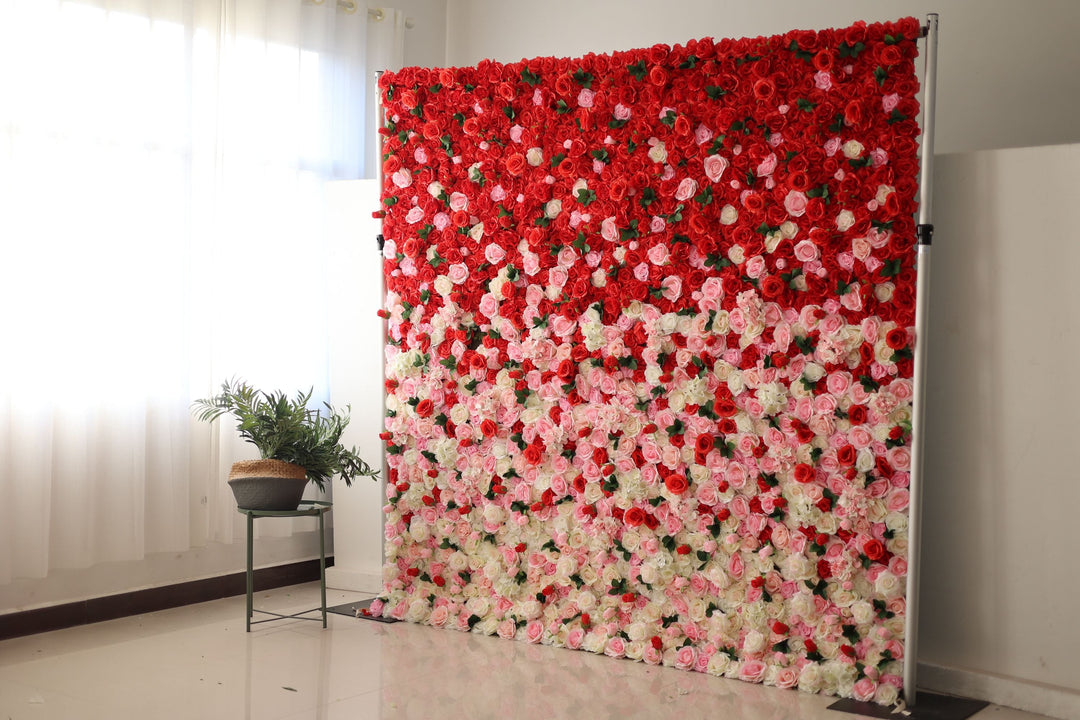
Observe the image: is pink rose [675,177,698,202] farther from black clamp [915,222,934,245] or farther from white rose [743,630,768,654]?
white rose [743,630,768,654]

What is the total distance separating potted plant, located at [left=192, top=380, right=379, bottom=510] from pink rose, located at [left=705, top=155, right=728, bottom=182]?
68.6 inches

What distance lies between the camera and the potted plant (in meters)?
3.77

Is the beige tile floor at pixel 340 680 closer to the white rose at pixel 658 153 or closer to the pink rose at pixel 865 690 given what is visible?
the pink rose at pixel 865 690

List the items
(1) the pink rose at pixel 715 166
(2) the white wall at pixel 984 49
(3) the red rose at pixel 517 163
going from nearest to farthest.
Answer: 1. (1) the pink rose at pixel 715 166
2. (2) the white wall at pixel 984 49
3. (3) the red rose at pixel 517 163

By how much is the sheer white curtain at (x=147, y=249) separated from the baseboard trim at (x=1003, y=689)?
9.35ft

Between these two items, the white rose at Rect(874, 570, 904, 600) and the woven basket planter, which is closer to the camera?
the white rose at Rect(874, 570, 904, 600)

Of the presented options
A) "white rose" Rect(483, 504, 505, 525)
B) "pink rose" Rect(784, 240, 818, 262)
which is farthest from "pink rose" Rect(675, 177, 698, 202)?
"white rose" Rect(483, 504, 505, 525)

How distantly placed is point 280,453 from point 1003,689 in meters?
2.69

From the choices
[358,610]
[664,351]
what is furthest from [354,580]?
[664,351]

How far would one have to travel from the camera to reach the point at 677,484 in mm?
3379

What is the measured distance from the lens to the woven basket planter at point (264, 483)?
12.3ft

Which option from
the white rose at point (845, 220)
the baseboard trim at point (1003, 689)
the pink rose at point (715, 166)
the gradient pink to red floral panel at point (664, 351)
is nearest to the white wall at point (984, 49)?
the gradient pink to red floral panel at point (664, 351)

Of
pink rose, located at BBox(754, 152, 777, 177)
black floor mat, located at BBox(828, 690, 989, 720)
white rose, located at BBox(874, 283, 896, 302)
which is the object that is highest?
pink rose, located at BBox(754, 152, 777, 177)

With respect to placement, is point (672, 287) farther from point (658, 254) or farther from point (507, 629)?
point (507, 629)
